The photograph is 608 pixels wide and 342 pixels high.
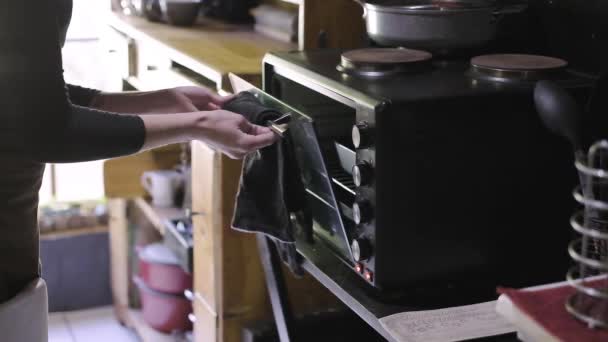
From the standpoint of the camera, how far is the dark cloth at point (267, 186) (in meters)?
1.54

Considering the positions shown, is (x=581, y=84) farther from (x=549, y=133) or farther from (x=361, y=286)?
(x=361, y=286)

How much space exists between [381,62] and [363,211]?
271 mm

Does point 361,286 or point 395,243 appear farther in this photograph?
point 361,286

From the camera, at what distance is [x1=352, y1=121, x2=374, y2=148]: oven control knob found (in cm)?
133

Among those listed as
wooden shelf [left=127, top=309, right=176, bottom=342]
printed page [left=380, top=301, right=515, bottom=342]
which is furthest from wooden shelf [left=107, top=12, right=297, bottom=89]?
wooden shelf [left=127, top=309, right=176, bottom=342]

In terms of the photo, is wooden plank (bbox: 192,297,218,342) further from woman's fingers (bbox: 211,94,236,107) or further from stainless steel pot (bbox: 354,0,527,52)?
stainless steel pot (bbox: 354,0,527,52)

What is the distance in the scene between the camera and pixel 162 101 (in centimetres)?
165

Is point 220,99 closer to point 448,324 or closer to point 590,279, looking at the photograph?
point 448,324

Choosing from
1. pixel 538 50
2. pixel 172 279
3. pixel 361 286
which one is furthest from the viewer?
pixel 172 279

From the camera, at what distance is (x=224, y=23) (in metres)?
2.90

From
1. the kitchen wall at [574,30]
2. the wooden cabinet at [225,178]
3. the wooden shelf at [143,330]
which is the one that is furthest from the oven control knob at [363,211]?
the wooden shelf at [143,330]

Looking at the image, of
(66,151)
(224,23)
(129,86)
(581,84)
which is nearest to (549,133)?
(581,84)

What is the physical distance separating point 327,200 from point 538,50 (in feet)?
1.78

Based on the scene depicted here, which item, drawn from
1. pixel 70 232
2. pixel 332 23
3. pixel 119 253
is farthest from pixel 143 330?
pixel 332 23
